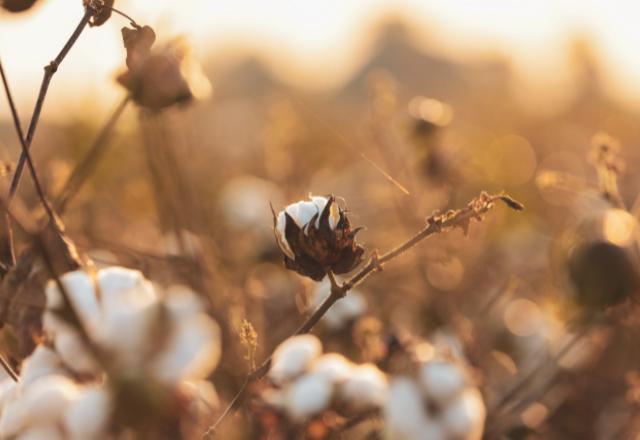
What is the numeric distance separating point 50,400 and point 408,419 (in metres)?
0.35

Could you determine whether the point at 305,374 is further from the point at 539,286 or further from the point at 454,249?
the point at 539,286

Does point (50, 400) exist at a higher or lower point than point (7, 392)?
higher

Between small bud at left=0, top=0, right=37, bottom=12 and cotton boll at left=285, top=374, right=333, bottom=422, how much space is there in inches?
17.1

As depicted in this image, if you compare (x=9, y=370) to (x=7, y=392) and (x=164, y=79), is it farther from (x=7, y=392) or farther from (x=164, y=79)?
(x=164, y=79)

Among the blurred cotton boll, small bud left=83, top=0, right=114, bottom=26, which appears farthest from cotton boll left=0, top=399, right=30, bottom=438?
the blurred cotton boll

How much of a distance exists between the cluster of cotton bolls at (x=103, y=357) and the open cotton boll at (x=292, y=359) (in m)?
0.17

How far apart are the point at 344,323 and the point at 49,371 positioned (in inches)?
27.4

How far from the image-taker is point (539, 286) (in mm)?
2244

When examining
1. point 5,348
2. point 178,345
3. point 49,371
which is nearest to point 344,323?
point 5,348

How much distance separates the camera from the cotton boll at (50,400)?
30.2 inches

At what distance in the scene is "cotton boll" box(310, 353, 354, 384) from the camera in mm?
1004

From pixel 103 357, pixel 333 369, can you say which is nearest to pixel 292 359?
pixel 333 369

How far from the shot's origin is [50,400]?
773 millimetres

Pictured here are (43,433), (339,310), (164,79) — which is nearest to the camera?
(43,433)
